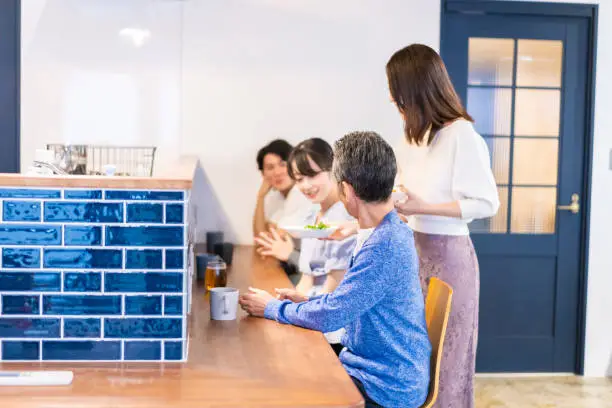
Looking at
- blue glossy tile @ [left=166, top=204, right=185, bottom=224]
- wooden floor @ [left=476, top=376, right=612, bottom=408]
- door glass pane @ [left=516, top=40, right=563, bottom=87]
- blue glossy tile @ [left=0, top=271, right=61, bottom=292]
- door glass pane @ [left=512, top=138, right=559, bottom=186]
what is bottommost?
wooden floor @ [left=476, top=376, right=612, bottom=408]

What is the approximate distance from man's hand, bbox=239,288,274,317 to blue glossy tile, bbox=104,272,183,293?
55 centimetres

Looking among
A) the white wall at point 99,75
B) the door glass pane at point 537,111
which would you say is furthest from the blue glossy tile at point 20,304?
the door glass pane at point 537,111

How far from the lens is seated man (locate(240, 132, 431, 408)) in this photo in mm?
1877

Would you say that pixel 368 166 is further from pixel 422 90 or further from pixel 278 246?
pixel 278 246

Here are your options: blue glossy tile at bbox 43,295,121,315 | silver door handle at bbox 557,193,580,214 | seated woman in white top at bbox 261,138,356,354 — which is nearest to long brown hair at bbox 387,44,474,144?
seated woman in white top at bbox 261,138,356,354

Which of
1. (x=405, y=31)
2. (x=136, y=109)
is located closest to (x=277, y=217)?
(x=136, y=109)

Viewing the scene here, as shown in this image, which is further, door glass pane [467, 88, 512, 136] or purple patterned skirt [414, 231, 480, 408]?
door glass pane [467, 88, 512, 136]

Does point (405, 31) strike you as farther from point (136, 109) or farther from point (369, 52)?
point (136, 109)

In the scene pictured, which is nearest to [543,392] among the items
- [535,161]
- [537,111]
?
[535,161]

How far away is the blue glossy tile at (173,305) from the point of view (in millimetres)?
1621

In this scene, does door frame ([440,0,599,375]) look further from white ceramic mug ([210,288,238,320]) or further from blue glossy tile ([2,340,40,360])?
blue glossy tile ([2,340,40,360])

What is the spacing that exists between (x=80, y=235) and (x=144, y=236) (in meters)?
0.12

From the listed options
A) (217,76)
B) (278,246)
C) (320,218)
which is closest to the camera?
(320,218)

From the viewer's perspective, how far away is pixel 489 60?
14.8ft
